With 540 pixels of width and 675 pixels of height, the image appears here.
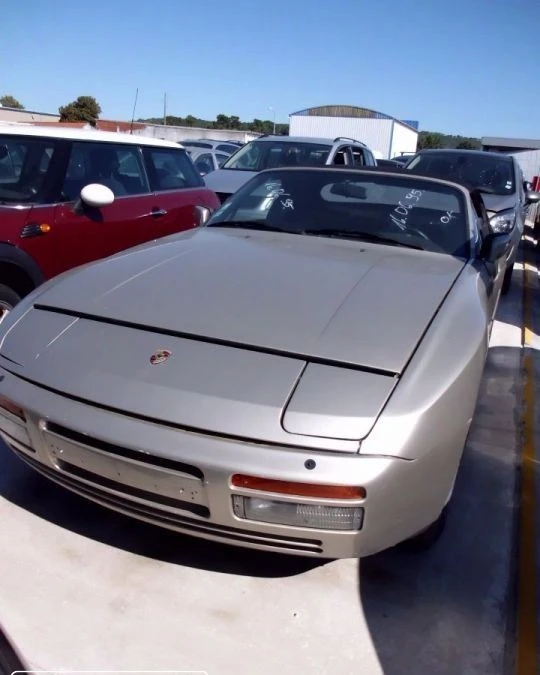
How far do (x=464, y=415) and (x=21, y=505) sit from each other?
73.2 inches

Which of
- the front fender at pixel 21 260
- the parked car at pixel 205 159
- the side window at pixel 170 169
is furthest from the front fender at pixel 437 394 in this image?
the parked car at pixel 205 159

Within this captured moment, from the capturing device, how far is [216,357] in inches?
82.6

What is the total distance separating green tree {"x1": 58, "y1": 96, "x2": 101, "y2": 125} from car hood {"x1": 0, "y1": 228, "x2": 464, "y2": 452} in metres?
35.3

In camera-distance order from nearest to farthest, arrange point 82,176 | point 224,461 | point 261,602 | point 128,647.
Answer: point 224,461 → point 128,647 → point 261,602 → point 82,176

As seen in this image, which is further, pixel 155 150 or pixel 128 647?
pixel 155 150

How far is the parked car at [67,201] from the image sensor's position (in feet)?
13.0

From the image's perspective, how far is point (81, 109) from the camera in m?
39.2

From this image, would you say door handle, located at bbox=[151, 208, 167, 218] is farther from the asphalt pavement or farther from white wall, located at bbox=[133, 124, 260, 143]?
white wall, located at bbox=[133, 124, 260, 143]

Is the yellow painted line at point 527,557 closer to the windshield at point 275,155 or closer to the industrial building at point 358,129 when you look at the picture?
the windshield at point 275,155

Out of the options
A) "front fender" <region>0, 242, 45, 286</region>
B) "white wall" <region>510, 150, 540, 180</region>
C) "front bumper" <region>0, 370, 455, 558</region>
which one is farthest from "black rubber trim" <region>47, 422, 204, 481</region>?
"white wall" <region>510, 150, 540, 180</region>

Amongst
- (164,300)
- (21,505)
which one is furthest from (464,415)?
(21,505)

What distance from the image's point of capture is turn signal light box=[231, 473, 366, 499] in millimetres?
1810

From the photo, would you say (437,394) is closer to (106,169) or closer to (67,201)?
(67,201)

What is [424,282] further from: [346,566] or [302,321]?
[346,566]
